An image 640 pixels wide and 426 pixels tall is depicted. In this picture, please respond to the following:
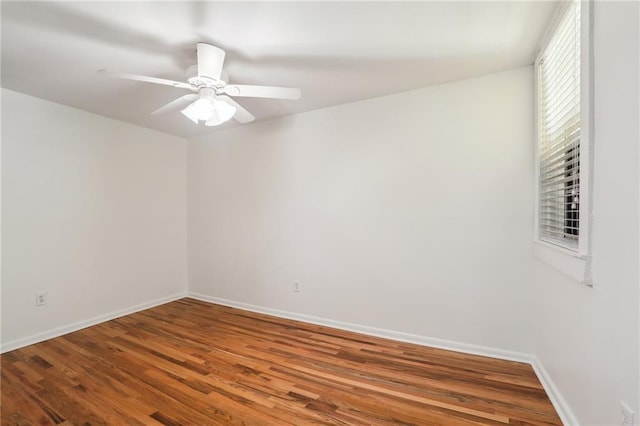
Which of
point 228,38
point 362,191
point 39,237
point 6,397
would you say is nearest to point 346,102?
point 362,191

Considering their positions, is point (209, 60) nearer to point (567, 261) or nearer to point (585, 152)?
point (585, 152)

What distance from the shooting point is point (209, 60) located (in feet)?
6.00

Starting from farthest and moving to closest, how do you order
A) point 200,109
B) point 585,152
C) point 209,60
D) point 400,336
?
1. point 400,336
2. point 200,109
3. point 209,60
4. point 585,152

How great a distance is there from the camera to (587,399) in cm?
135

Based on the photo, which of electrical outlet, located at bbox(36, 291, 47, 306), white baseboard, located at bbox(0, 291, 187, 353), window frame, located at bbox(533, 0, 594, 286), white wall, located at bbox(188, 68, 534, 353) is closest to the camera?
window frame, located at bbox(533, 0, 594, 286)

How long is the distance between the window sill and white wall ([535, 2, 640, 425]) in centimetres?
4

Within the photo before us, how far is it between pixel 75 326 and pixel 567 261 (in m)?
4.24

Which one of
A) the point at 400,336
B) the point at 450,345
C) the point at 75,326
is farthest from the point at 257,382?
the point at 75,326

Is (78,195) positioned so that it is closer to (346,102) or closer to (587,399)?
(346,102)

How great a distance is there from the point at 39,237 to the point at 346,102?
329 cm

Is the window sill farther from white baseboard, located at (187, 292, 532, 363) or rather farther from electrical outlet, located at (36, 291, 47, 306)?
electrical outlet, located at (36, 291, 47, 306)

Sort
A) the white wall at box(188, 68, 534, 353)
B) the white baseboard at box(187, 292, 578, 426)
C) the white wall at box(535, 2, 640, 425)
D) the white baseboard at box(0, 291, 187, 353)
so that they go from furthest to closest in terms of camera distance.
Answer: the white baseboard at box(0, 291, 187, 353) < the white wall at box(188, 68, 534, 353) < the white baseboard at box(187, 292, 578, 426) < the white wall at box(535, 2, 640, 425)

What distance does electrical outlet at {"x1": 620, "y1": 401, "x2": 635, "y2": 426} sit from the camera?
1014 millimetres

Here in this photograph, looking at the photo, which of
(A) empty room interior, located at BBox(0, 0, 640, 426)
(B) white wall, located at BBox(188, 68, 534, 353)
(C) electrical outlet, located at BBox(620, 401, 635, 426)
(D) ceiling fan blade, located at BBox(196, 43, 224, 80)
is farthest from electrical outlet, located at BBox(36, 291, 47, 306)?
(C) electrical outlet, located at BBox(620, 401, 635, 426)
